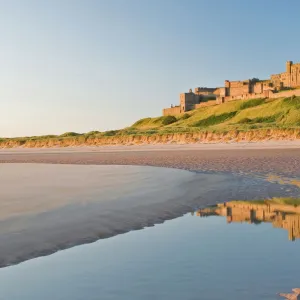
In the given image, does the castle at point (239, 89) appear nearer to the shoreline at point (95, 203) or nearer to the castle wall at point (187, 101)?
the castle wall at point (187, 101)

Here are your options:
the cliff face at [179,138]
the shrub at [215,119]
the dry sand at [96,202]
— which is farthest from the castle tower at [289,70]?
the dry sand at [96,202]

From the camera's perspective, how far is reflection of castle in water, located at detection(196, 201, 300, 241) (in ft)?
22.2

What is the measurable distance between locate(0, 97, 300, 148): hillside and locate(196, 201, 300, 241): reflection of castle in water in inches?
1088

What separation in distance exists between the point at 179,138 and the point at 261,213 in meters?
33.6

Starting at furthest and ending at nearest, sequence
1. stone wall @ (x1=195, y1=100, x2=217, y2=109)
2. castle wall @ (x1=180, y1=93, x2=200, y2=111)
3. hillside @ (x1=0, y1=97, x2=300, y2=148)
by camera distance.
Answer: castle wall @ (x1=180, y1=93, x2=200, y2=111), stone wall @ (x1=195, y1=100, x2=217, y2=109), hillside @ (x1=0, y1=97, x2=300, y2=148)

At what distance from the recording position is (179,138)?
41312mm

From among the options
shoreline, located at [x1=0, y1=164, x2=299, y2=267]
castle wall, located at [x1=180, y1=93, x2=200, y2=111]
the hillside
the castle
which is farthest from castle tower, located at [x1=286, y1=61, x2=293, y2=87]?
shoreline, located at [x1=0, y1=164, x2=299, y2=267]

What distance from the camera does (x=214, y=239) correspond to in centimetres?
603

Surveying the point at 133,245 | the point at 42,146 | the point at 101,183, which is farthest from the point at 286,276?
the point at 42,146

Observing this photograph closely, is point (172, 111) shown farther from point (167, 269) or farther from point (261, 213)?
point (167, 269)

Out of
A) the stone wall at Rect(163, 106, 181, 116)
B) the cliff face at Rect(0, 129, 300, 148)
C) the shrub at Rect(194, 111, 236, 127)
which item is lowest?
the cliff face at Rect(0, 129, 300, 148)

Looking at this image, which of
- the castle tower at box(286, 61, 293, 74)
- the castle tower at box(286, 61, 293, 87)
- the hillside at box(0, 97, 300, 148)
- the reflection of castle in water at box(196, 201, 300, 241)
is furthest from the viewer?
the castle tower at box(286, 61, 293, 74)

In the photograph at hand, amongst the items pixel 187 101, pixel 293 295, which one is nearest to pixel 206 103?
pixel 187 101

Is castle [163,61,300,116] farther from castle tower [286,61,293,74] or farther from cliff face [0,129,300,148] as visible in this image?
cliff face [0,129,300,148]
